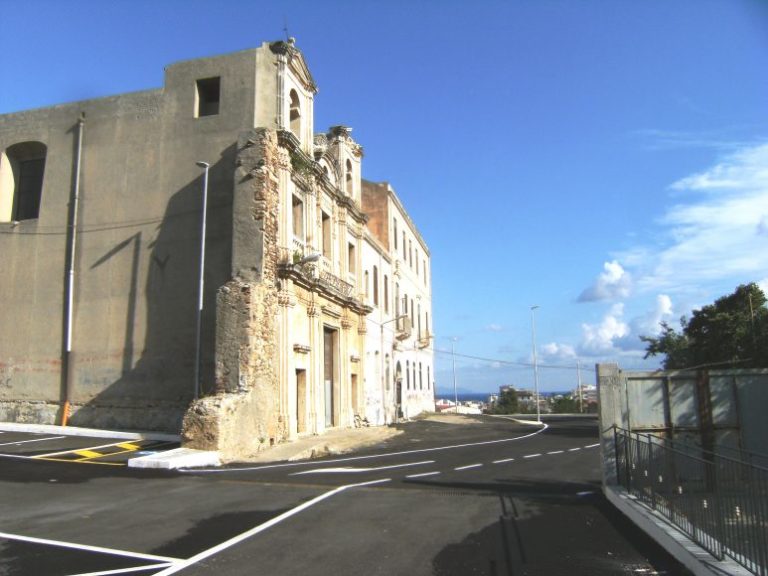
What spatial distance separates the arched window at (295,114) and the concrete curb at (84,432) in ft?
39.0

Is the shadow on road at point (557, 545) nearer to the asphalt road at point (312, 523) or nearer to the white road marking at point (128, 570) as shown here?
the asphalt road at point (312, 523)

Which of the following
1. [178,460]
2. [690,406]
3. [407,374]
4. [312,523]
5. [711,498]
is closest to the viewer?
[711,498]

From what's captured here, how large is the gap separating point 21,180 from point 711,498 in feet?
86.1

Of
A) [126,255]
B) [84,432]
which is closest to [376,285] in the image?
[126,255]

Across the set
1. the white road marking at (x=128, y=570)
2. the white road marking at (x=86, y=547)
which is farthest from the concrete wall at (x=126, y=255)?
the white road marking at (x=128, y=570)

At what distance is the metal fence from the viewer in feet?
17.2

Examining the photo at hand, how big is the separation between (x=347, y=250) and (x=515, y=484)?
18.9 metres

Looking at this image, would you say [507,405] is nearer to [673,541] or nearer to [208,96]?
[208,96]

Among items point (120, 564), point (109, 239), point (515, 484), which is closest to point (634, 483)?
point (515, 484)

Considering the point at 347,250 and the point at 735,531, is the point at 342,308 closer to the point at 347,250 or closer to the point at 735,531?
the point at 347,250

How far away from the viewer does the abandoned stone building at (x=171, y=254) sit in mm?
19812

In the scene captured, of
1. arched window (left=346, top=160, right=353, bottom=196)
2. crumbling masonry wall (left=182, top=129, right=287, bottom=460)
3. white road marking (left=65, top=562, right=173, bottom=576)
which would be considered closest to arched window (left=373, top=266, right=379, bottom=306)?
arched window (left=346, top=160, right=353, bottom=196)

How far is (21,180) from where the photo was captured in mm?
24953

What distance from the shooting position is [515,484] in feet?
38.8
